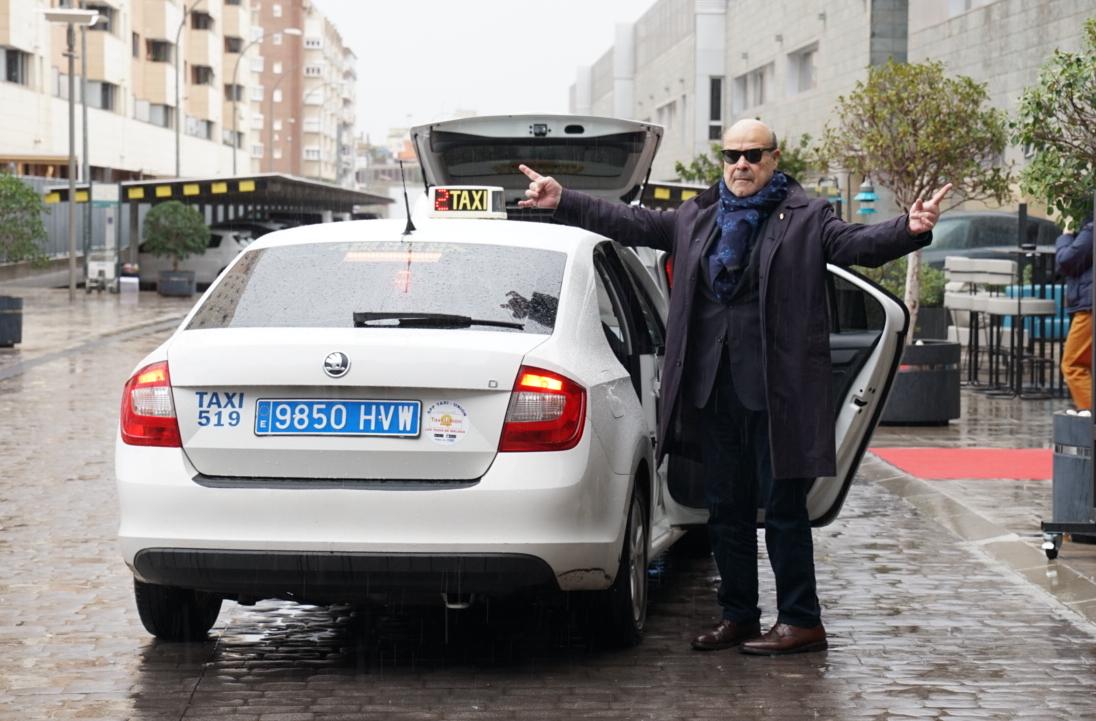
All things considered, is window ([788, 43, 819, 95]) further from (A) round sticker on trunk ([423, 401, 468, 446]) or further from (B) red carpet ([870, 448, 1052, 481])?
(A) round sticker on trunk ([423, 401, 468, 446])

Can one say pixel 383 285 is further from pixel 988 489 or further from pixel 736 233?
pixel 988 489

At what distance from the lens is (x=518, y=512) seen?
5.54m

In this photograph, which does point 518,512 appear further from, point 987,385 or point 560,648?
point 987,385

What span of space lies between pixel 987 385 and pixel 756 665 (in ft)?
42.3

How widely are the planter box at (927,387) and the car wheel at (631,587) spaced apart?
848 centimetres

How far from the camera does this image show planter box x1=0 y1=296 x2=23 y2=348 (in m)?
23.0

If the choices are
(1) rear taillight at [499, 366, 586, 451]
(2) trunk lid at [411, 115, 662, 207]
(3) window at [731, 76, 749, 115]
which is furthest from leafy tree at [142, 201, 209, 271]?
(1) rear taillight at [499, 366, 586, 451]

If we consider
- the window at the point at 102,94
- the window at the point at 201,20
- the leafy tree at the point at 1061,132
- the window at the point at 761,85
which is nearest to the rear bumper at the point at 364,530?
the leafy tree at the point at 1061,132

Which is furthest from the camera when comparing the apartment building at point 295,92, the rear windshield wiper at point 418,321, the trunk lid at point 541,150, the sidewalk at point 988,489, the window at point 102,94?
the apartment building at point 295,92

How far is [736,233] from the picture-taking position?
6.20 m

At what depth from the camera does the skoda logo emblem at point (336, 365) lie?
557cm

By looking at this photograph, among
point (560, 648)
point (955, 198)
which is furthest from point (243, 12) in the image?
point (560, 648)

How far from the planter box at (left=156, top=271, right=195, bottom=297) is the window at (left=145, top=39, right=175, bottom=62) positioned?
40141 mm

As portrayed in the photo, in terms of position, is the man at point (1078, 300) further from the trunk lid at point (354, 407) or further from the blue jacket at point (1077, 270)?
the trunk lid at point (354, 407)
